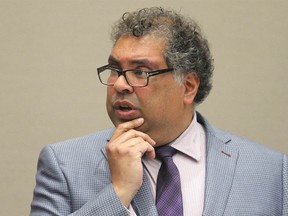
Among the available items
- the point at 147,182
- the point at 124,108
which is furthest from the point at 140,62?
the point at 147,182

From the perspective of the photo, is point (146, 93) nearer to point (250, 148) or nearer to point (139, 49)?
point (139, 49)

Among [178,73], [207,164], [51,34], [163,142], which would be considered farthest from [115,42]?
[51,34]

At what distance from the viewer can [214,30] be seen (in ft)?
8.98

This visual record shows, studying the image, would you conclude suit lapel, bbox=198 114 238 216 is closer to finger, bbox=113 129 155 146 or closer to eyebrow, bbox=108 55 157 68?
finger, bbox=113 129 155 146

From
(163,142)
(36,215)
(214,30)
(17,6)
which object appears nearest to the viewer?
(36,215)

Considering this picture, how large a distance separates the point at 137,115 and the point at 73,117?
88 centimetres

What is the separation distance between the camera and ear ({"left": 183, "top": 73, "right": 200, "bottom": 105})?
191 cm

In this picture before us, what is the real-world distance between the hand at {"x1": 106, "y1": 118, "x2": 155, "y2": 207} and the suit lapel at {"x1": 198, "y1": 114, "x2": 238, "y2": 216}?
241mm

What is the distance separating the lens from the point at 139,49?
177 centimetres

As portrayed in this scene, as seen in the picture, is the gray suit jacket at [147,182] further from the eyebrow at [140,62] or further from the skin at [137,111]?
the eyebrow at [140,62]

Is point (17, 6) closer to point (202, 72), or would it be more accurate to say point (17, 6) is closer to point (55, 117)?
point (55, 117)

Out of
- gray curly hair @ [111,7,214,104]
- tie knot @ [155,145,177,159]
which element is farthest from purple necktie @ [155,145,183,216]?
gray curly hair @ [111,7,214,104]

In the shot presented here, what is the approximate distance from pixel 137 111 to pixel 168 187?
0.84 ft

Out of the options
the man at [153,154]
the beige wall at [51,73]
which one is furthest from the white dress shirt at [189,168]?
the beige wall at [51,73]
